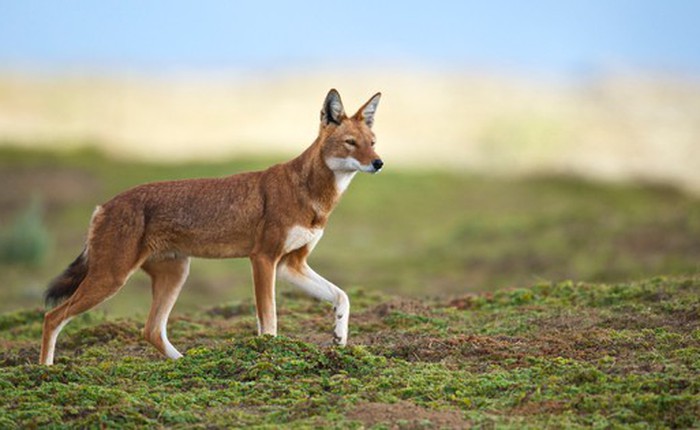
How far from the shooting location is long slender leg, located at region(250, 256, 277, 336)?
10734 mm

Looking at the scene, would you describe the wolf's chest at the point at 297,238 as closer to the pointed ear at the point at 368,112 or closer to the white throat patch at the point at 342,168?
the white throat patch at the point at 342,168

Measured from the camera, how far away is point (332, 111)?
11328 millimetres

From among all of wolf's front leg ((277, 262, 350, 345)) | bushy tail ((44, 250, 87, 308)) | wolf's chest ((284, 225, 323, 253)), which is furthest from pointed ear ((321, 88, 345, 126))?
bushy tail ((44, 250, 87, 308))

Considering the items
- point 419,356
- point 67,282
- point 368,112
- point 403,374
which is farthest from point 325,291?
point 67,282

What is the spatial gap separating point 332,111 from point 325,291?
1888 millimetres

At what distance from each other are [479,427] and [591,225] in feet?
57.1

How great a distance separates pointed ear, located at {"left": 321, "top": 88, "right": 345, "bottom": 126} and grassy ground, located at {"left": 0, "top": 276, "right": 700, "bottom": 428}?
2.30 m

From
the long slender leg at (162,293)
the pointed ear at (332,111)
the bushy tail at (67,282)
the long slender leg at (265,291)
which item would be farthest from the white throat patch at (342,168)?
the bushy tail at (67,282)

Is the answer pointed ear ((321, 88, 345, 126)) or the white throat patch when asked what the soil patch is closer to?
the white throat patch

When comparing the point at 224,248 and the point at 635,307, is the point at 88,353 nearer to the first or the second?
the point at 224,248

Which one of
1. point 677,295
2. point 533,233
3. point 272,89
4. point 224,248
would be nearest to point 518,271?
point 533,233

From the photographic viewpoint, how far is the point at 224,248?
1114cm

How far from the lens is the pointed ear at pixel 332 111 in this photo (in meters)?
11.2

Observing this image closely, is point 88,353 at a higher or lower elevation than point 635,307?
lower
